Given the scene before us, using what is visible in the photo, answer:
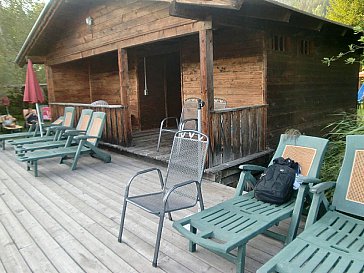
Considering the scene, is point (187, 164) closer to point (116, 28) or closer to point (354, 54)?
point (116, 28)

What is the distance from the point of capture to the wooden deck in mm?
2316

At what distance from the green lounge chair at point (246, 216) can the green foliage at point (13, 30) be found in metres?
13.0

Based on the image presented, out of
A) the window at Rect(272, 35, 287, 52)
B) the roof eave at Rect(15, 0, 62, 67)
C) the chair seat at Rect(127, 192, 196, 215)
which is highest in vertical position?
the roof eave at Rect(15, 0, 62, 67)

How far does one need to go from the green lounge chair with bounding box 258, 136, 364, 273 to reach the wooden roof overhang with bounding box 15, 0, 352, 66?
2.22m

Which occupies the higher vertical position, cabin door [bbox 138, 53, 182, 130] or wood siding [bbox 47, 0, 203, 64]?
wood siding [bbox 47, 0, 203, 64]

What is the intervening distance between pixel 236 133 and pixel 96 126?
273 cm

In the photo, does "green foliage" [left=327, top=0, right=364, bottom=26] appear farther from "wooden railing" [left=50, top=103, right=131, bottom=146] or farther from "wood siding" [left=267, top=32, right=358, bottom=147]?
"wooden railing" [left=50, top=103, right=131, bottom=146]

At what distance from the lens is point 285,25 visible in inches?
223

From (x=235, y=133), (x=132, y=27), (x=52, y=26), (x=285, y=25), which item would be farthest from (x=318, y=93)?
(x=52, y=26)

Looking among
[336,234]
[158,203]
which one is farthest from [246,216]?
[158,203]

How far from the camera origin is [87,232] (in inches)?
113

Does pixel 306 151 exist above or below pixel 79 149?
above

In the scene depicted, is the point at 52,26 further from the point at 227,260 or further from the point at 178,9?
the point at 227,260

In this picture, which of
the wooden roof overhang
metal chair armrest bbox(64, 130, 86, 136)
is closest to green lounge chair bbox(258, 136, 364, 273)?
the wooden roof overhang
